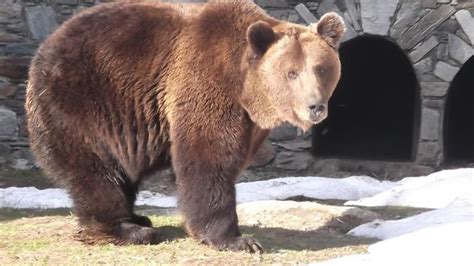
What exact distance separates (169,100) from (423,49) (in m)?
6.61

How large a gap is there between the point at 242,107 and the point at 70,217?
2.37 metres

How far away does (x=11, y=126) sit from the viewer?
12.2m

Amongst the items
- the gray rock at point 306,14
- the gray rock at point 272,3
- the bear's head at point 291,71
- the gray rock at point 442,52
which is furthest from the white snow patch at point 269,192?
the bear's head at point 291,71

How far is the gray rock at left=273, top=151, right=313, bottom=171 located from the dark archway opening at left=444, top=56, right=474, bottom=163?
9.36ft

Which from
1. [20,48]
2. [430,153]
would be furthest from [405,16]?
[20,48]

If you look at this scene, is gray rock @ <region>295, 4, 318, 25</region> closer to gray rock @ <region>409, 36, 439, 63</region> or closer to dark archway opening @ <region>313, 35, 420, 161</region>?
gray rock @ <region>409, 36, 439, 63</region>

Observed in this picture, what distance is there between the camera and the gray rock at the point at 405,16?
12117 millimetres

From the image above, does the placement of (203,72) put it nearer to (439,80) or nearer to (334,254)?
(334,254)

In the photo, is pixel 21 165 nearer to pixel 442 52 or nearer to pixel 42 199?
pixel 42 199

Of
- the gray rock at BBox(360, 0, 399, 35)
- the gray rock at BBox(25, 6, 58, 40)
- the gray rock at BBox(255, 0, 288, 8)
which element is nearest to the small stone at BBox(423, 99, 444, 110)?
the gray rock at BBox(360, 0, 399, 35)

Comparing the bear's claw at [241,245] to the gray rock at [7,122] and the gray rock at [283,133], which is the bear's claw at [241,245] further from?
the gray rock at [7,122]

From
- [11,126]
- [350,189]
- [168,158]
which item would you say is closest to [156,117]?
[168,158]

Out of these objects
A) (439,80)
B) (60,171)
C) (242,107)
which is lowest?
(439,80)

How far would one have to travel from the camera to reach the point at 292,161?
1250cm
